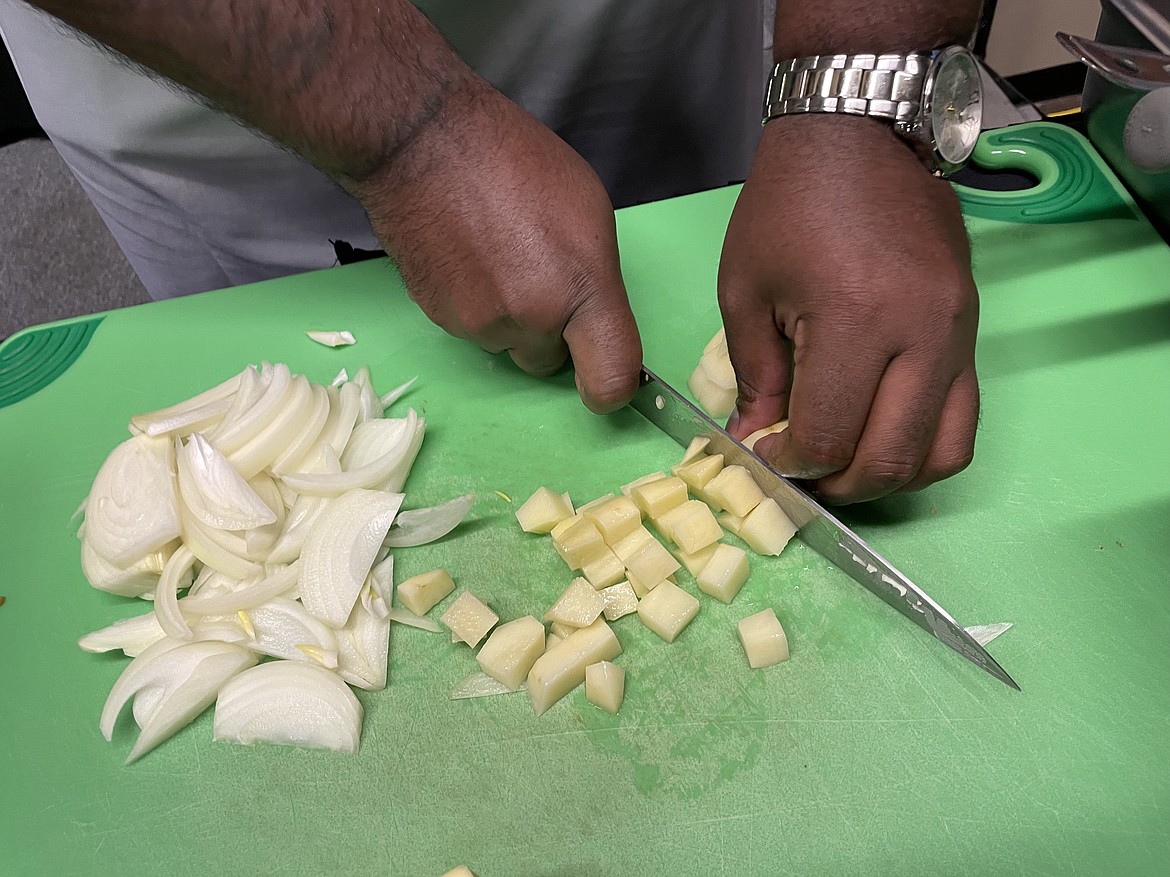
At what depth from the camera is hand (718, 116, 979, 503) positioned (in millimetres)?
1081

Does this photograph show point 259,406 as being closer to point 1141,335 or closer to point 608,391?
point 608,391

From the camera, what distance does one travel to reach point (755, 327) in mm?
1214

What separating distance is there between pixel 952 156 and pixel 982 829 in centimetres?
91

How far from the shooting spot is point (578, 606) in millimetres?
1183

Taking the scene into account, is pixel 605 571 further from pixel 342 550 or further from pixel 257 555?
pixel 257 555

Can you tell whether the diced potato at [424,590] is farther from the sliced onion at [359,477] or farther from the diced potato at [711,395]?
the diced potato at [711,395]

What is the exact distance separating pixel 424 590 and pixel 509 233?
54cm

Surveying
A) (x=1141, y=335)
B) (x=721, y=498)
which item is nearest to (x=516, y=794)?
(x=721, y=498)

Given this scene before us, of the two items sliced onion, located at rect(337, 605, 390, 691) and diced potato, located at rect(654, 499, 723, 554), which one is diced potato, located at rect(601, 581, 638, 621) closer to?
diced potato, located at rect(654, 499, 723, 554)

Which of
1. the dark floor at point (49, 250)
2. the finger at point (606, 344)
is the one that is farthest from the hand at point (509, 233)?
the dark floor at point (49, 250)

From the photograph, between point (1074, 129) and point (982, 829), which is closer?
point (982, 829)

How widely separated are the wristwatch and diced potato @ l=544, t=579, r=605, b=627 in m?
0.77

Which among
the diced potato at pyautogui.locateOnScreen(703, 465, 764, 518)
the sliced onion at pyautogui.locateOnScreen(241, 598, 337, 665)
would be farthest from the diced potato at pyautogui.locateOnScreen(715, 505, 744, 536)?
the sliced onion at pyautogui.locateOnScreen(241, 598, 337, 665)

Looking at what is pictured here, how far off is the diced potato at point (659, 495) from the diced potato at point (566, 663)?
0.20 m
